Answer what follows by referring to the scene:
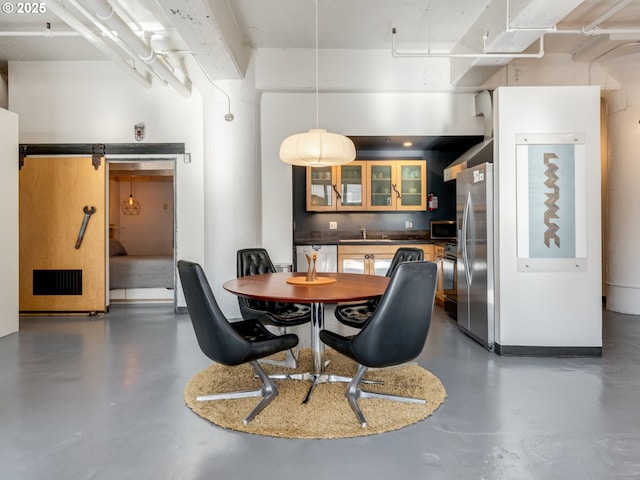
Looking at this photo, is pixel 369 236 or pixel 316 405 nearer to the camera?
pixel 316 405

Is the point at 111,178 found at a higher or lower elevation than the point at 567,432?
higher

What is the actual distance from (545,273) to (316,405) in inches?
94.9

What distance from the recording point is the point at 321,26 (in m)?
4.68

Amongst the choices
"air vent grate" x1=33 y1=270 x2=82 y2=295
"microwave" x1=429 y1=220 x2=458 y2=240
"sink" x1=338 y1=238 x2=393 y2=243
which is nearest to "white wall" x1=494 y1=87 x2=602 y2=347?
"sink" x1=338 y1=238 x2=393 y2=243

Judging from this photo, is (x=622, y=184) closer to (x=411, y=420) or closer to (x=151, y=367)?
(x=411, y=420)

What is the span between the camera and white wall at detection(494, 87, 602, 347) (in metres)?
3.67

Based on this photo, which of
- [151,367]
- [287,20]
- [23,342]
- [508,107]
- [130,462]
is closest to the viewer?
[130,462]

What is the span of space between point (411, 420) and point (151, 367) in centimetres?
219

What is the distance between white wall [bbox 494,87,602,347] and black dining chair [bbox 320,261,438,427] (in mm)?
1693

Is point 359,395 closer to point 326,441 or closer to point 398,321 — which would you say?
point 326,441

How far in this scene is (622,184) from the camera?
5.54 metres

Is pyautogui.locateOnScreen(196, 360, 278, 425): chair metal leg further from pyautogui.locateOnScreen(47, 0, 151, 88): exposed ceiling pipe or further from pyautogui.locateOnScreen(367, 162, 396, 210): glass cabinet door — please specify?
pyautogui.locateOnScreen(367, 162, 396, 210): glass cabinet door

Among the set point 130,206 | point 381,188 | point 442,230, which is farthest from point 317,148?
point 130,206

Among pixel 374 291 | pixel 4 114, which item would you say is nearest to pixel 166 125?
pixel 4 114
